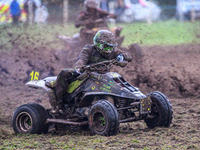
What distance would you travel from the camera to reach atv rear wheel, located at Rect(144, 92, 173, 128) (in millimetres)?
6840

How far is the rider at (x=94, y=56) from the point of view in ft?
23.0

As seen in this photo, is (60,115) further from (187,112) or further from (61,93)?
(187,112)

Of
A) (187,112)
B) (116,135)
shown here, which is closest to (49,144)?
(116,135)

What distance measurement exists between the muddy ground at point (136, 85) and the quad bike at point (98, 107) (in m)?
0.22

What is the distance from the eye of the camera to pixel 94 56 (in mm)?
7195

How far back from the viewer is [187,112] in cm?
855

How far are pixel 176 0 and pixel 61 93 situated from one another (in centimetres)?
1598

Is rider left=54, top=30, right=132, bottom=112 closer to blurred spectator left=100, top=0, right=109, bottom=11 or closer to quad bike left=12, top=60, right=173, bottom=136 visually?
quad bike left=12, top=60, right=173, bottom=136

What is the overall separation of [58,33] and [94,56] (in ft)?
33.1

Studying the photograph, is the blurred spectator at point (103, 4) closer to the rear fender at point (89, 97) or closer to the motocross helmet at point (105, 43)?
the motocross helmet at point (105, 43)

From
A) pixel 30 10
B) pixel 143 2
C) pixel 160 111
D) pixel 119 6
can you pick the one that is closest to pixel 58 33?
pixel 30 10

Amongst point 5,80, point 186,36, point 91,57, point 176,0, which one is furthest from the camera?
point 176,0

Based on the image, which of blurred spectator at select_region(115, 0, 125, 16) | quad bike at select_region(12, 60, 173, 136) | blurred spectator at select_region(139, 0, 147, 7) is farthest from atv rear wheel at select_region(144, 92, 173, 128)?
blurred spectator at select_region(115, 0, 125, 16)

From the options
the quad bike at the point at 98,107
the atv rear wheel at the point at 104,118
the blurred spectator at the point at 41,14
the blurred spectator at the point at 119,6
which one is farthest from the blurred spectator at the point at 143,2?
the atv rear wheel at the point at 104,118
